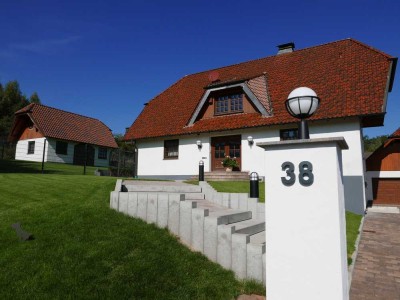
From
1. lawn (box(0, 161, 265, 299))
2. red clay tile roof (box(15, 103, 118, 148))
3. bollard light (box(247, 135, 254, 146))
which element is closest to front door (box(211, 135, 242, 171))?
bollard light (box(247, 135, 254, 146))

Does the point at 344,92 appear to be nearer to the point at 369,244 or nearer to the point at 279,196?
the point at 369,244

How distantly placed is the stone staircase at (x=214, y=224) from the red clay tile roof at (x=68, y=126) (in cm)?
2222

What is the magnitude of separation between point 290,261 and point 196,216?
8.33 ft

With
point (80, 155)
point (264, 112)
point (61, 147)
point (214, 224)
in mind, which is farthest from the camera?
point (80, 155)

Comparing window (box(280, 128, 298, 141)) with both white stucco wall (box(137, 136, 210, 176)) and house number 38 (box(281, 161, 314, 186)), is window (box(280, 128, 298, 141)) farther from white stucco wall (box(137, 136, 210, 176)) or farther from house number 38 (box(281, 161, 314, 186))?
house number 38 (box(281, 161, 314, 186))

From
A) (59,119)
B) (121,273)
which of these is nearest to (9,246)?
(121,273)

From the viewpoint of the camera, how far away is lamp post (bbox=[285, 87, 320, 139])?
12.6 feet

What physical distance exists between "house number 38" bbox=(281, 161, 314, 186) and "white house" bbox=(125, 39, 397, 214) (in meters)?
9.87

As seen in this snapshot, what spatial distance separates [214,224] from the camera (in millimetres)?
5391

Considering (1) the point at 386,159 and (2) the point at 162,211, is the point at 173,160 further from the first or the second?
(1) the point at 386,159

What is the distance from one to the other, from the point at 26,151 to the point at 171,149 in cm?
1770

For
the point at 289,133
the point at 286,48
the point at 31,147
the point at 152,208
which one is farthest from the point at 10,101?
the point at 152,208

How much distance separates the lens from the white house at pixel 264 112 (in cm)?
1223

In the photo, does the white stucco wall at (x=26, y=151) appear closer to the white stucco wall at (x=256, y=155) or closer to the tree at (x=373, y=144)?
the white stucco wall at (x=256, y=155)
